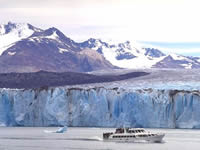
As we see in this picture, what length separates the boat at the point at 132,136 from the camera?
6269 centimetres

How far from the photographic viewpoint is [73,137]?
231ft

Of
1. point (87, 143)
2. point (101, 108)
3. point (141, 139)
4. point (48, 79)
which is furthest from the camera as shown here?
point (48, 79)

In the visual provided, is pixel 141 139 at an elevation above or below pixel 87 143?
above

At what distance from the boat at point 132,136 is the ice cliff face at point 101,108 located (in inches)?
531

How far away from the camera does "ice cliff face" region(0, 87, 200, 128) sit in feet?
253

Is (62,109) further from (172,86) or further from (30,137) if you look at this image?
(172,86)

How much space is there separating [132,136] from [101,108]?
17579 mm

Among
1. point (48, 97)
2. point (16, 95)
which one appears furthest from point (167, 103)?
point (16, 95)

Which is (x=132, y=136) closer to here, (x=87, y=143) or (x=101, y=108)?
(x=87, y=143)

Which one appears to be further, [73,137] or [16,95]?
[16,95]

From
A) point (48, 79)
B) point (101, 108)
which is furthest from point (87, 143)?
point (48, 79)

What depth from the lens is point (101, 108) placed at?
8088cm

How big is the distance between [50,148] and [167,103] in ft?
86.6

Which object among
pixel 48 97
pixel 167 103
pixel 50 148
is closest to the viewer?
pixel 50 148
